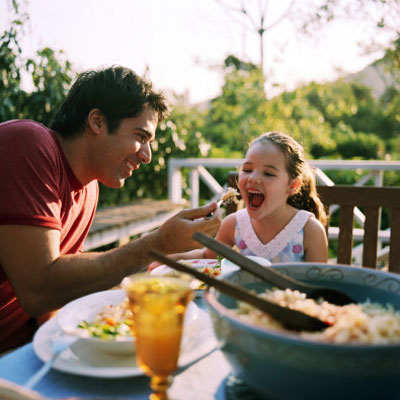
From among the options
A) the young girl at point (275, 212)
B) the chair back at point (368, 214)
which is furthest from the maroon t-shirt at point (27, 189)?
the chair back at point (368, 214)

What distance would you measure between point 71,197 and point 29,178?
0.91ft

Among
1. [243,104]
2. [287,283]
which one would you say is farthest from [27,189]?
[243,104]

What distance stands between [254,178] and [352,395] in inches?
58.4

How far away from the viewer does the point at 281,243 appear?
6.71ft

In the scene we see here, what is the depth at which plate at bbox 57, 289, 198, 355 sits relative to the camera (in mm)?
774

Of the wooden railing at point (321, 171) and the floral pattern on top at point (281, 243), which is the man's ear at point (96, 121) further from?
the wooden railing at point (321, 171)

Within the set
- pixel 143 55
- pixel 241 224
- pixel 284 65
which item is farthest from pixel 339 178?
pixel 241 224

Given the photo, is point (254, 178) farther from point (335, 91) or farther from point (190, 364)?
point (335, 91)

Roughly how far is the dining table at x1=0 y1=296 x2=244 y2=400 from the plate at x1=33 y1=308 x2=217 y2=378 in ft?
0.05

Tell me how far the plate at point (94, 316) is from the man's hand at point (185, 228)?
0.29 meters

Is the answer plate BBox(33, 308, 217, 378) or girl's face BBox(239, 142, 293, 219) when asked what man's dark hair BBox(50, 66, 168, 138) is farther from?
plate BBox(33, 308, 217, 378)

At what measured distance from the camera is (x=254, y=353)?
571 mm

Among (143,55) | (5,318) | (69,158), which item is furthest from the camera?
(143,55)

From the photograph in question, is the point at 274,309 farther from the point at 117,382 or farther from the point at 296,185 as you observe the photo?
the point at 296,185
